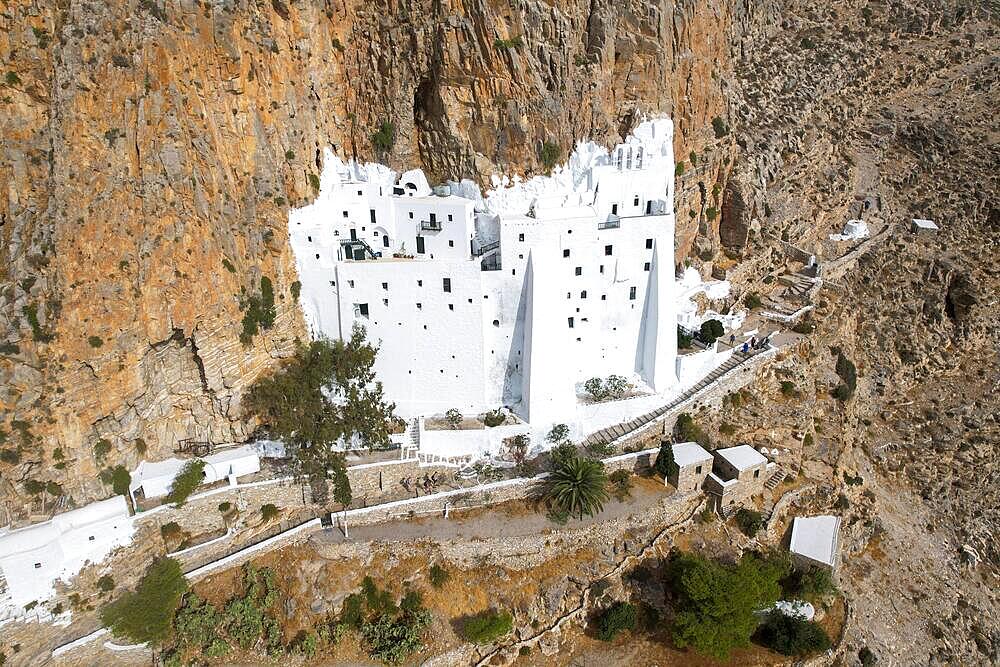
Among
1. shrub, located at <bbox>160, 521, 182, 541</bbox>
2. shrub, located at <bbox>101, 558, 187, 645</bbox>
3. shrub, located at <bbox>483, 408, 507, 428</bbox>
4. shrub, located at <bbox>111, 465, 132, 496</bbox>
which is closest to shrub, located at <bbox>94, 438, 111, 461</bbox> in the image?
shrub, located at <bbox>111, 465, 132, 496</bbox>

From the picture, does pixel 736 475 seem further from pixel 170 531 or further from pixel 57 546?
pixel 57 546

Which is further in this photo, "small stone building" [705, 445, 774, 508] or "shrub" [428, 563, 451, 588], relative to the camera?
"small stone building" [705, 445, 774, 508]

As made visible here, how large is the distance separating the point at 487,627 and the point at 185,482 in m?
14.0

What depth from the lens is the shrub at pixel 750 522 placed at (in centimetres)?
2980

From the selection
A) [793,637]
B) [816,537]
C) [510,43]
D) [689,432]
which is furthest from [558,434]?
[510,43]

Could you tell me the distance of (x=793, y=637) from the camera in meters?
26.6

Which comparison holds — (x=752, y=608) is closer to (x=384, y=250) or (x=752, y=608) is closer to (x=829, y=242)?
(x=384, y=250)

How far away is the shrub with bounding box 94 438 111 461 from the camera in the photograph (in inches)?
979

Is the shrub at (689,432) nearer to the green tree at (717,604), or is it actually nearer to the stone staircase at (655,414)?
the stone staircase at (655,414)

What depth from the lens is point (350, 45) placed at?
99.0 feet

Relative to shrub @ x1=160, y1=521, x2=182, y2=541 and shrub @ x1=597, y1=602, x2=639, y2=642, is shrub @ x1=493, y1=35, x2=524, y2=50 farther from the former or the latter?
shrub @ x1=160, y1=521, x2=182, y2=541

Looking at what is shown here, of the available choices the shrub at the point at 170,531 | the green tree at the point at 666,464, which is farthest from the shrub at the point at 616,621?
the shrub at the point at 170,531

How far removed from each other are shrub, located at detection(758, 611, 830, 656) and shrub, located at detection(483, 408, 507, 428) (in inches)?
586

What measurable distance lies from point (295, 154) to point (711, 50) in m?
24.7
